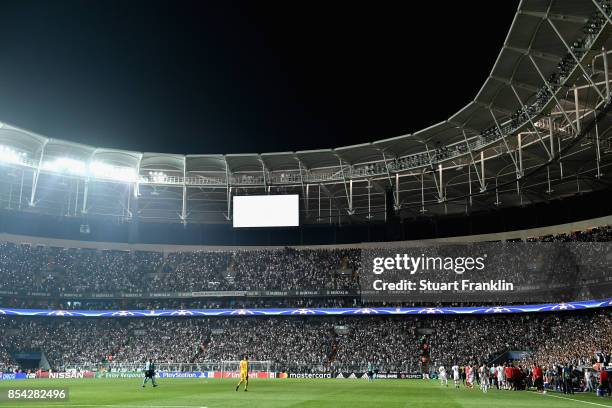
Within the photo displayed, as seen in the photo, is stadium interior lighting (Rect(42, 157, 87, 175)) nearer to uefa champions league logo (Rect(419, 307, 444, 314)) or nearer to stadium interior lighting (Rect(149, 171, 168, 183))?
stadium interior lighting (Rect(149, 171, 168, 183))

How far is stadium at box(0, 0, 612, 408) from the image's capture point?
52875 mm

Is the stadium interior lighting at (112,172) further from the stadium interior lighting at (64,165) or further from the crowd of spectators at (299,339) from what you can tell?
the crowd of spectators at (299,339)

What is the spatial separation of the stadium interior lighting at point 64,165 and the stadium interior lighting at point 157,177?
742 cm

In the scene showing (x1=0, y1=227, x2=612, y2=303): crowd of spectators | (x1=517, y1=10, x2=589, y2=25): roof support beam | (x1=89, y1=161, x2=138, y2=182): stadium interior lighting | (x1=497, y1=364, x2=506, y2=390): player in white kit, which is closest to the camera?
(x1=517, y1=10, x2=589, y2=25): roof support beam

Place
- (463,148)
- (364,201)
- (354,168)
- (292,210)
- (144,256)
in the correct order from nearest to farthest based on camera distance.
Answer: (463,148) → (292,210) → (354,168) → (364,201) → (144,256)

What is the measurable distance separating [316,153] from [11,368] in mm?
36104

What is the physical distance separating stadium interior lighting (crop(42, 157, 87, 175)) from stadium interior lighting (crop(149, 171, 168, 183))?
7415 millimetres

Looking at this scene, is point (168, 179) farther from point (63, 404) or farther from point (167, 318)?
point (63, 404)

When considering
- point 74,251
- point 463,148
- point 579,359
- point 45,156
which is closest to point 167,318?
point 74,251

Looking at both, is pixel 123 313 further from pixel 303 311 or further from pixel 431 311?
pixel 431 311

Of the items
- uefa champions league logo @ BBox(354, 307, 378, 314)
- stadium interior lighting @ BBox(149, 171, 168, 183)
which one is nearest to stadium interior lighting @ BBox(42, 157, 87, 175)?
stadium interior lighting @ BBox(149, 171, 168, 183)

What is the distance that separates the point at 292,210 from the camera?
182ft

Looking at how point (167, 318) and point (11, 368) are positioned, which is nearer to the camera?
point (11, 368)

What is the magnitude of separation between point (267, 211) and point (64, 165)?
20.4m
